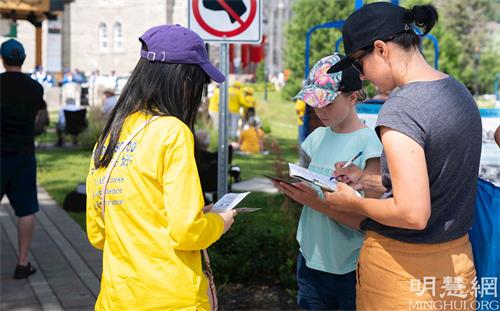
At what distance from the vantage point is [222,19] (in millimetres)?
5234

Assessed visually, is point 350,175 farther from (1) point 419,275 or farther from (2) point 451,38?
(2) point 451,38

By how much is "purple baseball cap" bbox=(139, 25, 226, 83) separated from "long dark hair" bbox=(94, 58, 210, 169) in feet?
0.07

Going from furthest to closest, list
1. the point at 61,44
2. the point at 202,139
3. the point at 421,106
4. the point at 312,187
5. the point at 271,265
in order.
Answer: the point at 61,44, the point at 202,139, the point at 271,265, the point at 312,187, the point at 421,106

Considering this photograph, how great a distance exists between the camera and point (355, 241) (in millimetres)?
Answer: 3240

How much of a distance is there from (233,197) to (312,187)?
427 millimetres

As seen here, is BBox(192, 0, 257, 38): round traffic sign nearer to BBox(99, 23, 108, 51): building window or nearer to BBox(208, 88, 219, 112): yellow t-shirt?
BBox(208, 88, 219, 112): yellow t-shirt

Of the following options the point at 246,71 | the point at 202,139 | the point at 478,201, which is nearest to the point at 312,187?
the point at 478,201

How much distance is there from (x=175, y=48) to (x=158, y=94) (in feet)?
0.55

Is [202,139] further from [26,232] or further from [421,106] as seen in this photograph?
[421,106]

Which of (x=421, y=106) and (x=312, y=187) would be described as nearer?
(x=421, y=106)

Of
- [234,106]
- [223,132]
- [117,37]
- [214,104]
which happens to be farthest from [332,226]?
[117,37]

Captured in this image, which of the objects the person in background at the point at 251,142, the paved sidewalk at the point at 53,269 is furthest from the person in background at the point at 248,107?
the paved sidewalk at the point at 53,269

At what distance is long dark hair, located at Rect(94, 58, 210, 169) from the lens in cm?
248

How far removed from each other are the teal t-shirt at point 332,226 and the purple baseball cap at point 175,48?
0.84m
